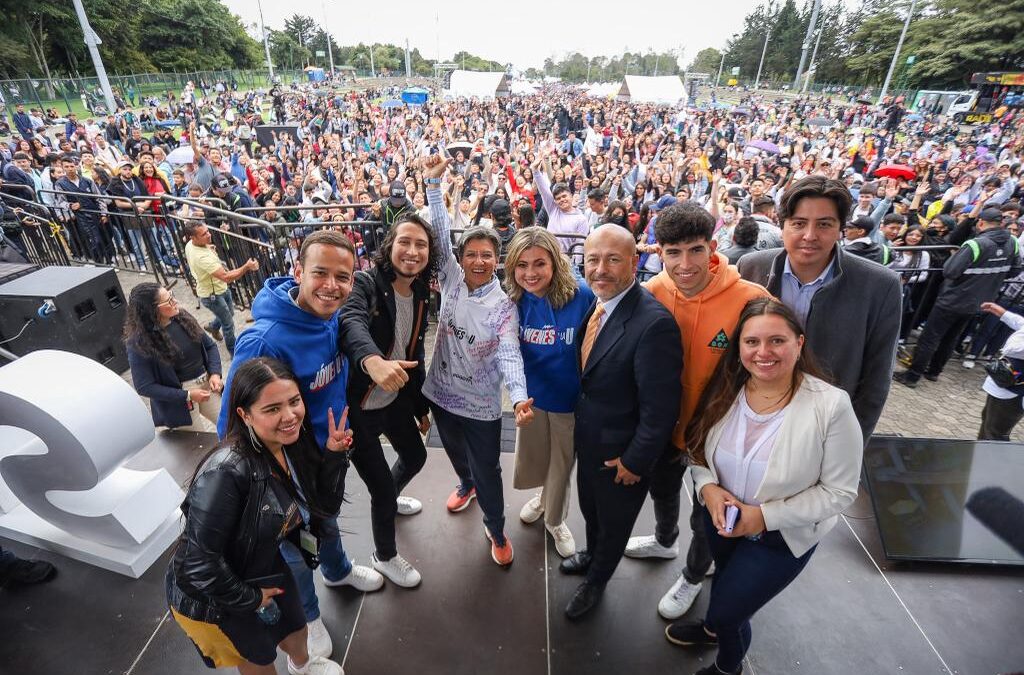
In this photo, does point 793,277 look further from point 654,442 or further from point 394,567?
point 394,567

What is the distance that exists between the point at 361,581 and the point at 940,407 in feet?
19.7

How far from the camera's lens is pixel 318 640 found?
2547 millimetres

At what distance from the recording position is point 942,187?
12.5 metres

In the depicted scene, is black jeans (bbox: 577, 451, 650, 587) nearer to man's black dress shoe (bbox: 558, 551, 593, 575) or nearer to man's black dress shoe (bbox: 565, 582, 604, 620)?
man's black dress shoe (bbox: 565, 582, 604, 620)

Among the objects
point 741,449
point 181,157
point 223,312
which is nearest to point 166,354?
point 223,312

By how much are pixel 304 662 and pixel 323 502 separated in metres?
0.87

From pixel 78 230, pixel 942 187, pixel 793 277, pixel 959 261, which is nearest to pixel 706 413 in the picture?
pixel 793 277

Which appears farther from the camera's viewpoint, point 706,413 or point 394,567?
point 394,567

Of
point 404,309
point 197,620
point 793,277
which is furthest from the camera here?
point 404,309

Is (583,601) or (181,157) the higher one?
(181,157)

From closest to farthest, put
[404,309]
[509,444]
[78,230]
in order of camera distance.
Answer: [404,309] → [509,444] → [78,230]

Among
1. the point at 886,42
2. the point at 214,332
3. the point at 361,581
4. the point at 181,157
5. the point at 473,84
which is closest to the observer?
the point at 361,581

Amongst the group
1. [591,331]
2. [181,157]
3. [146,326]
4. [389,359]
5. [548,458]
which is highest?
[591,331]

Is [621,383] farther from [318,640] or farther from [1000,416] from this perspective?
[1000,416]
